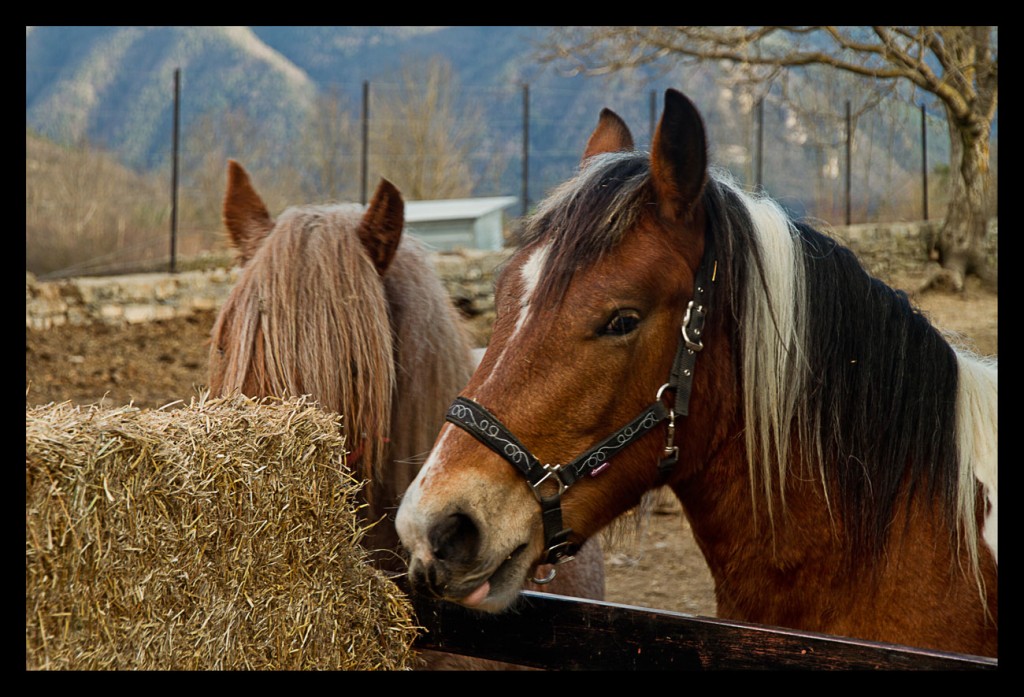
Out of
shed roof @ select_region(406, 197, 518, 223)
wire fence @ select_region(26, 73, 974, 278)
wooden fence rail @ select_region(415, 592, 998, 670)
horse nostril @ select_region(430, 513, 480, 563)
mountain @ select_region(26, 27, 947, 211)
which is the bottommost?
wooden fence rail @ select_region(415, 592, 998, 670)

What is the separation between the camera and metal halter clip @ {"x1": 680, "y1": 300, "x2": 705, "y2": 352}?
1897 mm

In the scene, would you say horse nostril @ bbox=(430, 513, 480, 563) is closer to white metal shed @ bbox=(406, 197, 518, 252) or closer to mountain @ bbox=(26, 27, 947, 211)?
white metal shed @ bbox=(406, 197, 518, 252)

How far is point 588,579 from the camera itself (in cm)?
295

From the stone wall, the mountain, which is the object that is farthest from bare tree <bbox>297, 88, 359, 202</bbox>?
the mountain

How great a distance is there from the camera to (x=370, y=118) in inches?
877

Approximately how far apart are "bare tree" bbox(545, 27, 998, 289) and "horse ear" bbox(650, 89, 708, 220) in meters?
9.89

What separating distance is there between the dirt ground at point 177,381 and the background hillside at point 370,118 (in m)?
1.79

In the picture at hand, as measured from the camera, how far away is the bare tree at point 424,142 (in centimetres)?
1973

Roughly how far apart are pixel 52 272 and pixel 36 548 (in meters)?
12.8

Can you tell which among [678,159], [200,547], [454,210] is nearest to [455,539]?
[200,547]

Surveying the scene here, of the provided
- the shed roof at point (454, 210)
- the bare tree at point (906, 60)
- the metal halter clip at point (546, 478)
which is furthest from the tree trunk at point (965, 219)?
the metal halter clip at point (546, 478)

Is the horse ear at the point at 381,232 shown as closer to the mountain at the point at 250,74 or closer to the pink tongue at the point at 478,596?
the pink tongue at the point at 478,596

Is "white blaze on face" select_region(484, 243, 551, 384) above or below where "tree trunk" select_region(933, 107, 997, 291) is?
below

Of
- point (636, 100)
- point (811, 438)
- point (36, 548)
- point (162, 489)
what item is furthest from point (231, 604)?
point (636, 100)
